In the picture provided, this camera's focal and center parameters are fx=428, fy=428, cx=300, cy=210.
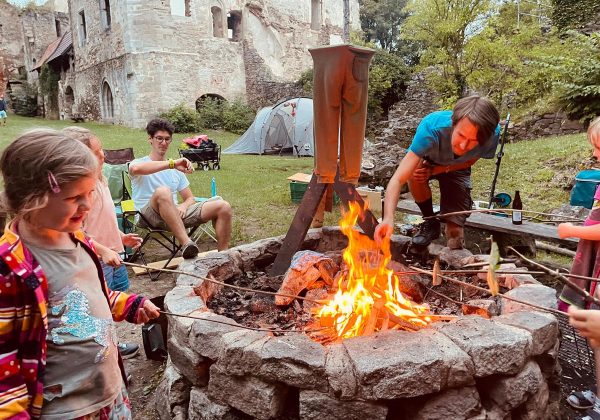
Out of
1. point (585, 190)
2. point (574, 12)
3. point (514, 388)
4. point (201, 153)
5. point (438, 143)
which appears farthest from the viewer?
point (574, 12)

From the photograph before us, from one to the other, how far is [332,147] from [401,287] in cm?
113

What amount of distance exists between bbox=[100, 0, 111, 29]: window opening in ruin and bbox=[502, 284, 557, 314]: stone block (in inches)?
835

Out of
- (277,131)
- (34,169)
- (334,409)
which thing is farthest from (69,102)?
(334,409)

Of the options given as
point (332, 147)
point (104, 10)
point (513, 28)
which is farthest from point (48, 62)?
point (332, 147)

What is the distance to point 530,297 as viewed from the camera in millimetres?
2434

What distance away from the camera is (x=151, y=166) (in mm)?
4148

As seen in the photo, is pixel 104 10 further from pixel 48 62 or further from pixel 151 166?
pixel 151 166

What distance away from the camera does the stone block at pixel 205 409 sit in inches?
84.6

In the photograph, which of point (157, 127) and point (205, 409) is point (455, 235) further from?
point (157, 127)

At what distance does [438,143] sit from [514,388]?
1755 mm

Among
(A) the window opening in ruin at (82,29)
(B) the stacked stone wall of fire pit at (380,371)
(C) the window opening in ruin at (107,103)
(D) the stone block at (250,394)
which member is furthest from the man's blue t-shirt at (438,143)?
(A) the window opening in ruin at (82,29)

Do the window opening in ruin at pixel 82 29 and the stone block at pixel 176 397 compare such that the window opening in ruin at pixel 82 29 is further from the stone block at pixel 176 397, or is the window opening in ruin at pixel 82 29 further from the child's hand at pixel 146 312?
the child's hand at pixel 146 312

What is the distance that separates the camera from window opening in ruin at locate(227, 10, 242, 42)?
21.1 meters

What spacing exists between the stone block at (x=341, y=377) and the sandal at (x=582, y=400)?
143 centimetres
